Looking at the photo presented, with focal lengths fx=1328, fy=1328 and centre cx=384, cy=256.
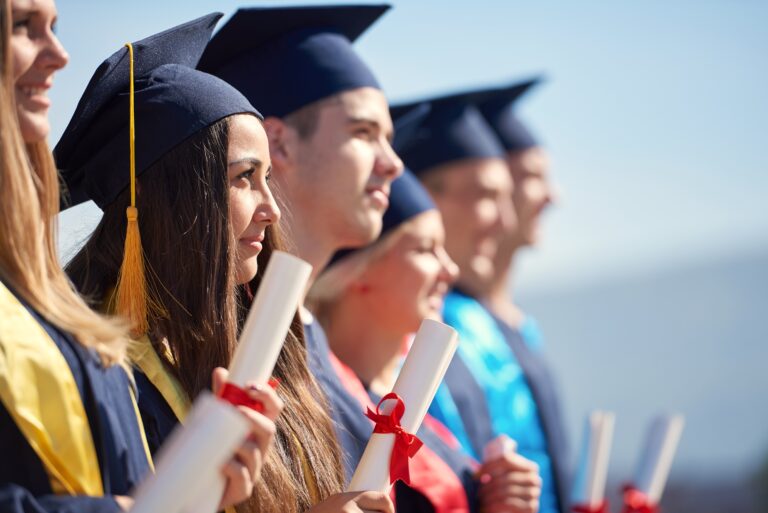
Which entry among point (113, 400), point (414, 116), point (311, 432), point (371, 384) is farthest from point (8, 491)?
point (414, 116)

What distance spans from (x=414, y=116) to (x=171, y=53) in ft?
5.66

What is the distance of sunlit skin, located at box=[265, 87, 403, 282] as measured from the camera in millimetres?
3416

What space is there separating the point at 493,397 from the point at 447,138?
1.09 m

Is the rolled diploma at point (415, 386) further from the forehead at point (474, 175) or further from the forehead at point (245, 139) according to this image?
the forehead at point (474, 175)

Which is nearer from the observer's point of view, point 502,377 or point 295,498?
point 295,498

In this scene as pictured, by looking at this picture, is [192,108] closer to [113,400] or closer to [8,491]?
[113,400]

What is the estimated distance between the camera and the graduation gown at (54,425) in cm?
195

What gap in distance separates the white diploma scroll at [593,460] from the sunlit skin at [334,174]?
93cm

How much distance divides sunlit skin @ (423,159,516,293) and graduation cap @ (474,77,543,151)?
1.27 feet

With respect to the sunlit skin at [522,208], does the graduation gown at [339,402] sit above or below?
above

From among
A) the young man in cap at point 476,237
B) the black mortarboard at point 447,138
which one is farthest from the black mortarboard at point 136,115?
the black mortarboard at point 447,138

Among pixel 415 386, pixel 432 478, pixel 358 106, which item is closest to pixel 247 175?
pixel 415 386

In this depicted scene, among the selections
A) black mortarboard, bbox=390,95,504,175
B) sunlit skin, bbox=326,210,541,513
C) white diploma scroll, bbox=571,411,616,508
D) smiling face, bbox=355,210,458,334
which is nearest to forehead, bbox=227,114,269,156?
sunlit skin, bbox=326,210,541,513

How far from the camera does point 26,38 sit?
217cm
